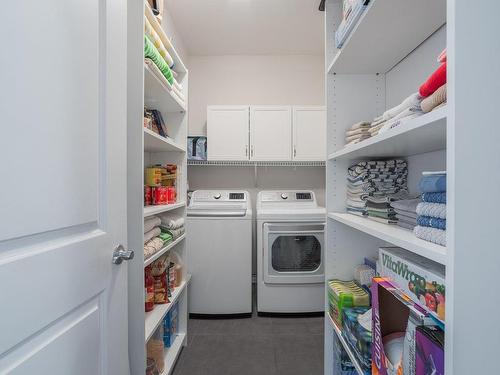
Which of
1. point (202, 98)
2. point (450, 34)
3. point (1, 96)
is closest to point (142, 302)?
point (1, 96)

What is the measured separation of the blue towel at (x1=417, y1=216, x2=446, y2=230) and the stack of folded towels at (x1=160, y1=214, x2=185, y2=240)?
4.75 feet

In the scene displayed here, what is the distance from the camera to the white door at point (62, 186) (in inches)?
20.9

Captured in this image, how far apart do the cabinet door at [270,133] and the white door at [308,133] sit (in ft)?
0.24

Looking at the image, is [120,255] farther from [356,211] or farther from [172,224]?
[356,211]

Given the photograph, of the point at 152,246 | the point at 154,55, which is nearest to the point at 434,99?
the point at 154,55

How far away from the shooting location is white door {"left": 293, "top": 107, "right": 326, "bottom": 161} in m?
2.82

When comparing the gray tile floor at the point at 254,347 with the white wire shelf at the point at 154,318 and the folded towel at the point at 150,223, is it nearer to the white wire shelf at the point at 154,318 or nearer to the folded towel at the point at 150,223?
the white wire shelf at the point at 154,318

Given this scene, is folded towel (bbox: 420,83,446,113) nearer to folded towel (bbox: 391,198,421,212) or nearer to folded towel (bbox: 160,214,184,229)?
folded towel (bbox: 391,198,421,212)

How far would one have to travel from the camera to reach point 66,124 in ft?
2.22

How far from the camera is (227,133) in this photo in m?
2.82

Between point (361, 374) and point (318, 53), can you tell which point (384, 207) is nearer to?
point (361, 374)

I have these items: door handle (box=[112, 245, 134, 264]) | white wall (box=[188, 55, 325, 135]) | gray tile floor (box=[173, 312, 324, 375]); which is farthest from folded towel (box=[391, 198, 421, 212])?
white wall (box=[188, 55, 325, 135])

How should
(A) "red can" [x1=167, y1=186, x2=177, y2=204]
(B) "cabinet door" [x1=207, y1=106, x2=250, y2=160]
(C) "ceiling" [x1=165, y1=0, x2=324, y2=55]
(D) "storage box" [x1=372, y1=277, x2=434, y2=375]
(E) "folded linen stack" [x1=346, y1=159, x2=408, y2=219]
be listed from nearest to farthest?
(D) "storage box" [x1=372, y1=277, x2=434, y2=375] < (E) "folded linen stack" [x1=346, y1=159, x2=408, y2=219] < (A) "red can" [x1=167, y1=186, x2=177, y2=204] < (C) "ceiling" [x1=165, y1=0, x2=324, y2=55] < (B) "cabinet door" [x1=207, y1=106, x2=250, y2=160]

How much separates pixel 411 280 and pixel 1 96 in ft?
3.55
